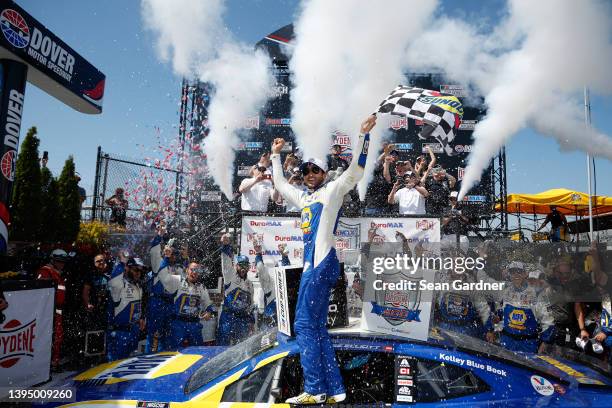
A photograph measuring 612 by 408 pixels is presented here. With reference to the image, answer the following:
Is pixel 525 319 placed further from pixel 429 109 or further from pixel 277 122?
pixel 277 122

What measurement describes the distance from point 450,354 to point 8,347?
341cm

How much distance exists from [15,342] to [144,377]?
1.52 metres

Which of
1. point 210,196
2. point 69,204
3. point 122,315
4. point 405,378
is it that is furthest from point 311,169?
point 210,196

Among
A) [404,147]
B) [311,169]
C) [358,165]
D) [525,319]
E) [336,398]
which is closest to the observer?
[336,398]

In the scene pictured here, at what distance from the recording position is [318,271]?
2979 millimetres

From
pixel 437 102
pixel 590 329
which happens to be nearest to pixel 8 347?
pixel 590 329

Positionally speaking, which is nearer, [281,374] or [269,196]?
[281,374]

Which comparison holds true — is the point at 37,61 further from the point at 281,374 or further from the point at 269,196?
the point at 281,374

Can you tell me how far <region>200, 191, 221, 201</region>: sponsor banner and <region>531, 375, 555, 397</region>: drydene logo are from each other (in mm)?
12470

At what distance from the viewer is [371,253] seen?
568cm

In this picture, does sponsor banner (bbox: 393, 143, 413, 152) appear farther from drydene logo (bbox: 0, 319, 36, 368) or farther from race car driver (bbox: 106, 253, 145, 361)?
drydene logo (bbox: 0, 319, 36, 368)

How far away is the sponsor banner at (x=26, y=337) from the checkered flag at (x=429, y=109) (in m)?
4.81

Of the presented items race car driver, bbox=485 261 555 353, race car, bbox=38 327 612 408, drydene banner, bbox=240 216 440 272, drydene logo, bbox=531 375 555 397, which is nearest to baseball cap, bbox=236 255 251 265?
drydene banner, bbox=240 216 440 272

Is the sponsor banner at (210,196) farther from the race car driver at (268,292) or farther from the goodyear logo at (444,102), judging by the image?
the goodyear logo at (444,102)
